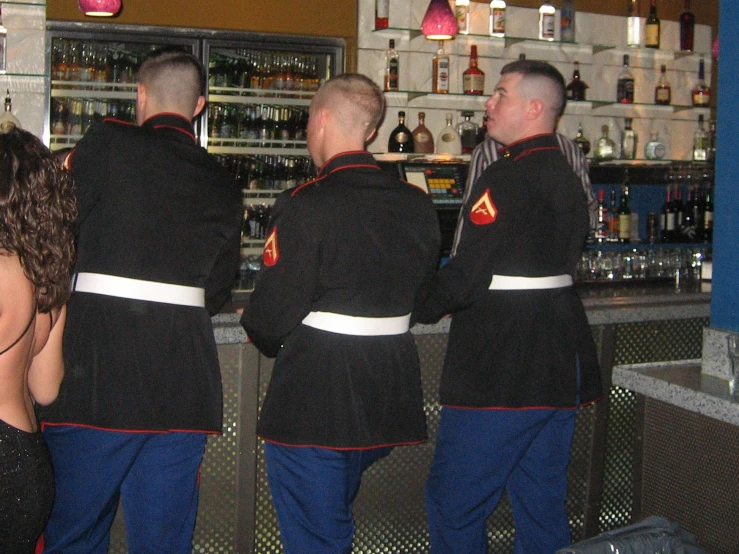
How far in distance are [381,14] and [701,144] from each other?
7.55 ft

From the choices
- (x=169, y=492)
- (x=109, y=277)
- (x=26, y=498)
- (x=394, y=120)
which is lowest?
(x=169, y=492)

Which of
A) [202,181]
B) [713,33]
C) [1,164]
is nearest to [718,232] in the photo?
[202,181]

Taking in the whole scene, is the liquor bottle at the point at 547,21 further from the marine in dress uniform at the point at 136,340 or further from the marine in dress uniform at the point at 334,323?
the marine in dress uniform at the point at 136,340

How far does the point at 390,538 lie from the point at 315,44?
2.87m

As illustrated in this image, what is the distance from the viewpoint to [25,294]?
1730mm

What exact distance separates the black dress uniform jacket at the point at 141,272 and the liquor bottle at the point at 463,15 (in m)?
3.18

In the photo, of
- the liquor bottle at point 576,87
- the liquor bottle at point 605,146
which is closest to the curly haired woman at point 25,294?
Answer: the liquor bottle at point 576,87

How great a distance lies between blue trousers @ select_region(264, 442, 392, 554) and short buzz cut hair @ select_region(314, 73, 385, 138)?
0.85 m

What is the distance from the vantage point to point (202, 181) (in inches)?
95.9

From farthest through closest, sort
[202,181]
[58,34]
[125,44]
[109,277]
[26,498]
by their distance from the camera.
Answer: [125,44]
[58,34]
[202,181]
[109,277]
[26,498]

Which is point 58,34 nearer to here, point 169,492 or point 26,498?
point 169,492

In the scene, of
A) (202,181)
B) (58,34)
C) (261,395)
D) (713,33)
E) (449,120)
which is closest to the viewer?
(202,181)

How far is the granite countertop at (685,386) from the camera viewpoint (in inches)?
84.4

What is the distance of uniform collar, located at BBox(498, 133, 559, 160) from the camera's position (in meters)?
2.67
